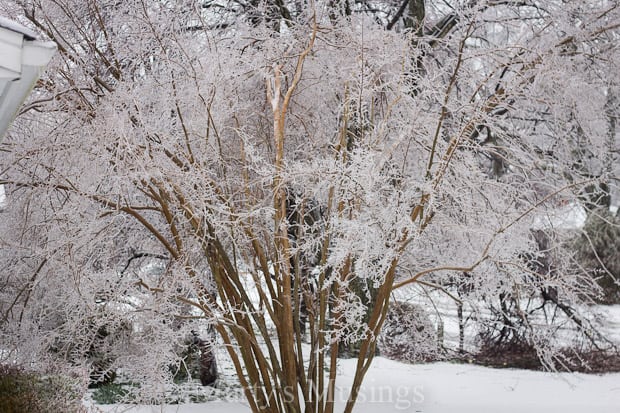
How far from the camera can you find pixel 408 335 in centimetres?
931

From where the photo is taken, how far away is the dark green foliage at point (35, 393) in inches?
214

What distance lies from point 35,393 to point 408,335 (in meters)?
4.89

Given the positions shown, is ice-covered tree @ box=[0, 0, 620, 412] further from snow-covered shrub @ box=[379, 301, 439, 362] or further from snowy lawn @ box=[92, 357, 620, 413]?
snowy lawn @ box=[92, 357, 620, 413]

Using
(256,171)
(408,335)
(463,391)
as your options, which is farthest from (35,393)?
(463,391)

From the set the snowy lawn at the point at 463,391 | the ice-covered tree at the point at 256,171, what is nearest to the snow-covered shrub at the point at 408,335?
the snowy lawn at the point at 463,391

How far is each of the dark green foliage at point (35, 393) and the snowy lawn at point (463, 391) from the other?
1.29 meters

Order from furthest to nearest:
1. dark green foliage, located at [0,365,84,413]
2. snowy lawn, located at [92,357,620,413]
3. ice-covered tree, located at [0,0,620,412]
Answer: snowy lawn, located at [92,357,620,413], dark green foliage, located at [0,365,84,413], ice-covered tree, located at [0,0,620,412]

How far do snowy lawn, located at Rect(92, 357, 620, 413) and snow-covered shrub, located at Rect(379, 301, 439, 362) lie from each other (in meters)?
0.26

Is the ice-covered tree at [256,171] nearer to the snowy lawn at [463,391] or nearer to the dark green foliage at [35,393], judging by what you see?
the dark green foliage at [35,393]

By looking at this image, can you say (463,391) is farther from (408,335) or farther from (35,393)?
(35,393)

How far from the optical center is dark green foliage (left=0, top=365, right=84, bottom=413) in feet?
17.9

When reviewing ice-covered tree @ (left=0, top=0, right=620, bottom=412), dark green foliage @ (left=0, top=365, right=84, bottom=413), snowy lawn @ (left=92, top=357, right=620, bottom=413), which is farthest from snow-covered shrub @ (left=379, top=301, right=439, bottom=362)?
dark green foliage @ (left=0, top=365, right=84, bottom=413)

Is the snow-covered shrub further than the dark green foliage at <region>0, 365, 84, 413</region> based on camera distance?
Yes

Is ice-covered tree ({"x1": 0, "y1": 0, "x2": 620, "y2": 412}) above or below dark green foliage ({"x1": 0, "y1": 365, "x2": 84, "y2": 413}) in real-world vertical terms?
A: above
